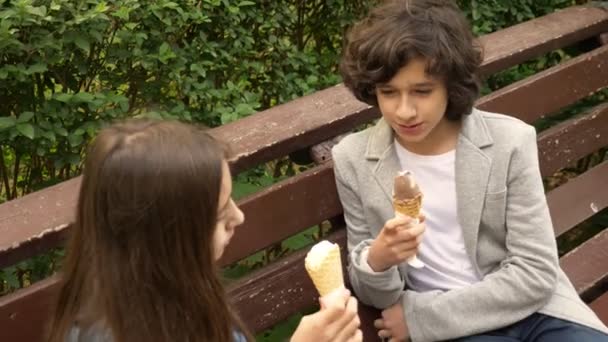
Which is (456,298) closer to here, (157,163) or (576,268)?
(576,268)

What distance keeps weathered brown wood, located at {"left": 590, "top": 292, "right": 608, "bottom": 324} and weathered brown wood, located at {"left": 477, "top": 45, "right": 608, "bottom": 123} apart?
0.67m

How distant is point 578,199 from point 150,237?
7.69 ft

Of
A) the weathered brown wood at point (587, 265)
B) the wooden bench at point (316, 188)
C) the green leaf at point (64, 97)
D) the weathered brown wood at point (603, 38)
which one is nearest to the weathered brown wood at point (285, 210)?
the wooden bench at point (316, 188)

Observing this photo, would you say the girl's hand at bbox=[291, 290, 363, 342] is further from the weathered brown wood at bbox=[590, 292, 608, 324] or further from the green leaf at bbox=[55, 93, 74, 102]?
the weathered brown wood at bbox=[590, 292, 608, 324]

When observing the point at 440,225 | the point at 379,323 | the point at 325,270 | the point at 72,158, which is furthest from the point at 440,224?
the point at 72,158

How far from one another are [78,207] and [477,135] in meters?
1.23

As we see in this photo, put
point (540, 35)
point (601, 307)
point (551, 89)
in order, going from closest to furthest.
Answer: point (601, 307) → point (551, 89) → point (540, 35)

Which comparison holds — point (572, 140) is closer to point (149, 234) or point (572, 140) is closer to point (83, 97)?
point (83, 97)

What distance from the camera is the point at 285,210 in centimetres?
272

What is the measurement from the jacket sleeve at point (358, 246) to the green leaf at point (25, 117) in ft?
2.76

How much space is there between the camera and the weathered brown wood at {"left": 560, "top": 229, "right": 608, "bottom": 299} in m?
3.37

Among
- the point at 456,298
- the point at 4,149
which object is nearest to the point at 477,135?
the point at 456,298

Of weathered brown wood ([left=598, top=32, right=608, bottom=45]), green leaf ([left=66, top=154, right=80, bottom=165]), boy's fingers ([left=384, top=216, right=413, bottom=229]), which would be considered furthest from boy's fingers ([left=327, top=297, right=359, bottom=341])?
weathered brown wood ([left=598, top=32, right=608, bottom=45])

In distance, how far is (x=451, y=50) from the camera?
2590 mm
